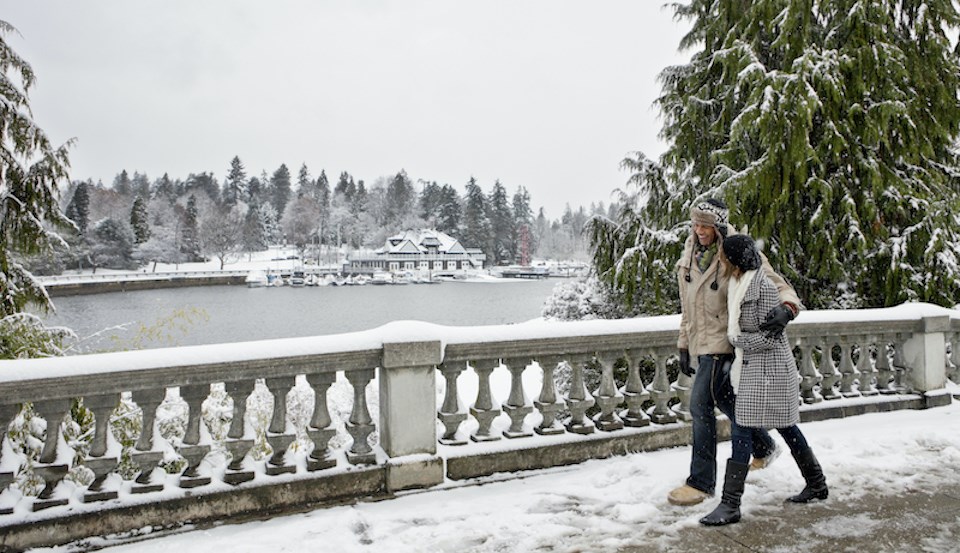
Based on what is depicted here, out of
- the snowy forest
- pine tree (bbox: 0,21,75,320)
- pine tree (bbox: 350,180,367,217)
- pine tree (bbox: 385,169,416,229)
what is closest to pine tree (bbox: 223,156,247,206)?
the snowy forest

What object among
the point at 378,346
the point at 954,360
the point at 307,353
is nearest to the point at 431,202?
the point at 954,360

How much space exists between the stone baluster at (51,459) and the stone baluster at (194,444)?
A: 0.56 meters

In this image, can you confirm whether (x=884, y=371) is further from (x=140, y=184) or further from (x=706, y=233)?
(x=140, y=184)

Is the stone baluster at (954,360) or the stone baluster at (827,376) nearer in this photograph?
the stone baluster at (827,376)

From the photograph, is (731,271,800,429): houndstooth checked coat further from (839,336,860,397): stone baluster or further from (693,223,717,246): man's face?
(839,336,860,397): stone baluster

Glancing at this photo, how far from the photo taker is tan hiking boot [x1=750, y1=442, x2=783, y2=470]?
3.53m

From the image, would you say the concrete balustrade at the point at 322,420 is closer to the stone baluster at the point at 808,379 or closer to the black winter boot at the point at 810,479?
the stone baluster at the point at 808,379

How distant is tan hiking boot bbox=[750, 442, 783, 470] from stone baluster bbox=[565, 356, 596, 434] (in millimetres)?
1053

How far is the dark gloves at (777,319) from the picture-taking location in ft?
10.00

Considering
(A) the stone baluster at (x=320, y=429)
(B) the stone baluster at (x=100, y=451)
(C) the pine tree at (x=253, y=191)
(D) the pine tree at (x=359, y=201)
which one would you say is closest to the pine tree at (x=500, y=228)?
(D) the pine tree at (x=359, y=201)

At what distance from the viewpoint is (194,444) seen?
3.50m

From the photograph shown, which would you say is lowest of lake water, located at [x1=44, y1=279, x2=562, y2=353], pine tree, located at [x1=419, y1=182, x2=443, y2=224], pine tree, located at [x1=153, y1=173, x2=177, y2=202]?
lake water, located at [x1=44, y1=279, x2=562, y2=353]

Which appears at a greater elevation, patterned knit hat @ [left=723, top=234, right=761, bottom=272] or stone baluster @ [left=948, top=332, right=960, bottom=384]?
patterned knit hat @ [left=723, top=234, right=761, bottom=272]

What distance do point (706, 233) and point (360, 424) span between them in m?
2.35
